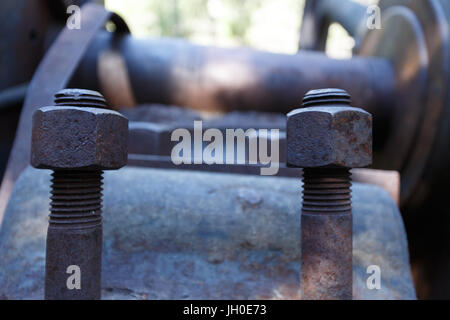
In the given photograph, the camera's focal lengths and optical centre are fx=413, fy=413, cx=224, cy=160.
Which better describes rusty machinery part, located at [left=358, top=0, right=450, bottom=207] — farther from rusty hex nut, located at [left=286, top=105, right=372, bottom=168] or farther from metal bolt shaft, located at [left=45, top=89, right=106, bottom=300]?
metal bolt shaft, located at [left=45, top=89, right=106, bottom=300]

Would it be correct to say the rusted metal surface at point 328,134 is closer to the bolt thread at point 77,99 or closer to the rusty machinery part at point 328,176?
the rusty machinery part at point 328,176

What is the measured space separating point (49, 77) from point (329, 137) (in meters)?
2.02

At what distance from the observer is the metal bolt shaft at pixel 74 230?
139 centimetres

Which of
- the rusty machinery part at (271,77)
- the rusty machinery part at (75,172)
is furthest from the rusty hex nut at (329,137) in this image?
the rusty machinery part at (271,77)

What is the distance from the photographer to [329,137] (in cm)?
149

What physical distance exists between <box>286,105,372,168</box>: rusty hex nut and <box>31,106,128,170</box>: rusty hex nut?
0.70 m

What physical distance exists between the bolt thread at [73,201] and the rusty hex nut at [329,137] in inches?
29.4

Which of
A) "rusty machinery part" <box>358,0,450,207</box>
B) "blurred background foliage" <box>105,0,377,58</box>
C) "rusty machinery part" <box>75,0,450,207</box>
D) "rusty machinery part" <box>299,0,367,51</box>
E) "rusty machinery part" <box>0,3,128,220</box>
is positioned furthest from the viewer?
"blurred background foliage" <box>105,0,377,58</box>

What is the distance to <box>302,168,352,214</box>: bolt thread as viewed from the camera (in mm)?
1544

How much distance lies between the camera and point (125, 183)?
7.14 feet

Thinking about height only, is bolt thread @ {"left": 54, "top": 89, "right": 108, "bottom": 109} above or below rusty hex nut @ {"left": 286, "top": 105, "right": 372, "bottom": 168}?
above

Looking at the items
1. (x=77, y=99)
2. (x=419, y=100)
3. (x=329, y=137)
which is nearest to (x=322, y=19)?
(x=419, y=100)

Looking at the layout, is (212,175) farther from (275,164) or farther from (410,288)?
(410,288)

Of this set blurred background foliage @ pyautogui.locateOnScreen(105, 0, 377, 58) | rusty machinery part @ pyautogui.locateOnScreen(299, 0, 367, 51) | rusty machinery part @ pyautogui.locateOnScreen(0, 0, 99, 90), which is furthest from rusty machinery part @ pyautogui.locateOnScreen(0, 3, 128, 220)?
blurred background foliage @ pyautogui.locateOnScreen(105, 0, 377, 58)
